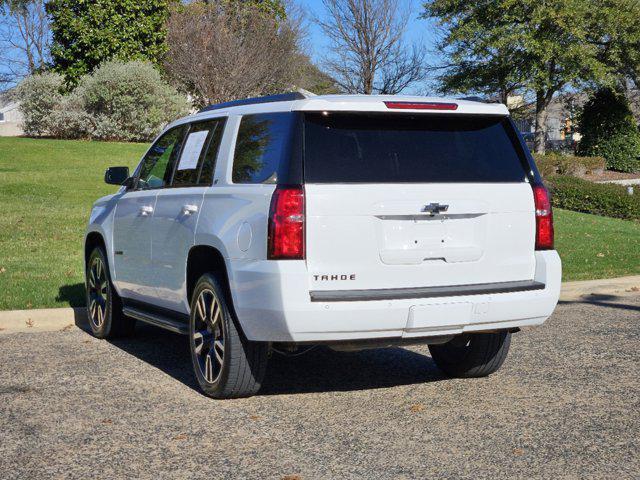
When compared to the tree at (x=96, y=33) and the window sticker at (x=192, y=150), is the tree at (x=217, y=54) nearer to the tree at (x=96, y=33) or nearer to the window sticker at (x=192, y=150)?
the tree at (x=96, y=33)

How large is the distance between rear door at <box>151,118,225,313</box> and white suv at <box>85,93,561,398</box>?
1.2 inches

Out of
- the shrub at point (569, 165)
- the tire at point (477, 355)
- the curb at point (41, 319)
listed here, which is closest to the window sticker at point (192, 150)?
the tire at point (477, 355)

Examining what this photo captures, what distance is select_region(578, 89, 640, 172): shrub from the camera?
40.4 metres

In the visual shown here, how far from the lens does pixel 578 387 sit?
658 centimetres

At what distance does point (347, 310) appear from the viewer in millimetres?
5477

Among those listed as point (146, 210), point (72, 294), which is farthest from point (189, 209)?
point (72, 294)

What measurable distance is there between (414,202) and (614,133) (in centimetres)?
3717

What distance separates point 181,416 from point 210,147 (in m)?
1.92

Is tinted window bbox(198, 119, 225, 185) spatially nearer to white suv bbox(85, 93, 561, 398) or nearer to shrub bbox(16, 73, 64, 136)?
white suv bbox(85, 93, 561, 398)

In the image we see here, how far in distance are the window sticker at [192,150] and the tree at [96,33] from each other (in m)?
33.2

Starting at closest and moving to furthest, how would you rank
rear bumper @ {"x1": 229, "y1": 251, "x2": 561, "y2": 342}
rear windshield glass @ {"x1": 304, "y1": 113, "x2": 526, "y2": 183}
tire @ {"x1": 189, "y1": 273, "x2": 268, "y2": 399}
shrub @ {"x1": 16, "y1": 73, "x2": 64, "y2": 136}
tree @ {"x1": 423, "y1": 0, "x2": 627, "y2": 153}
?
rear bumper @ {"x1": 229, "y1": 251, "x2": 561, "y2": 342}, rear windshield glass @ {"x1": 304, "y1": 113, "x2": 526, "y2": 183}, tire @ {"x1": 189, "y1": 273, "x2": 268, "y2": 399}, shrub @ {"x1": 16, "y1": 73, "x2": 64, "y2": 136}, tree @ {"x1": 423, "y1": 0, "x2": 627, "y2": 153}

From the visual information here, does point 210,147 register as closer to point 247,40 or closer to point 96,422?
point 96,422

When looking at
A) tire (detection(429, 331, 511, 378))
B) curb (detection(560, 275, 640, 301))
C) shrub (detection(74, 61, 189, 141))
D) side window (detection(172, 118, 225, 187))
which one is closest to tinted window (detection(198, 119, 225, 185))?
side window (detection(172, 118, 225, 187))

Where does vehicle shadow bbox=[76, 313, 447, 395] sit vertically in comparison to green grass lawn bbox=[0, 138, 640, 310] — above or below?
below
